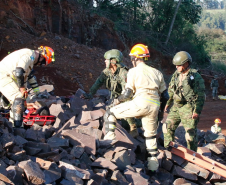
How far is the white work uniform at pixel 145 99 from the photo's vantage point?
4.55 meters

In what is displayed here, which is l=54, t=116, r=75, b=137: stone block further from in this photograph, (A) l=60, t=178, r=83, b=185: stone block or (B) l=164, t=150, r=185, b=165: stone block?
(B) l=164, t=150, r=185, b=165: stone block

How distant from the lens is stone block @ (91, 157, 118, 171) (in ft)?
14.1

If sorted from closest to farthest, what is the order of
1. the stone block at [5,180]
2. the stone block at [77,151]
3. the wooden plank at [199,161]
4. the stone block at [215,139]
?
the stone block at [5,180] < the stone block at [77,151] < the wooden plank at [199,161] < the stone block at [215,139]

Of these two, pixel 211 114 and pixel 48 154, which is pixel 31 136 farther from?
pixel 211 114

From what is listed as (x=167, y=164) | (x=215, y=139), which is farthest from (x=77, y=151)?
(x=215, y=139)

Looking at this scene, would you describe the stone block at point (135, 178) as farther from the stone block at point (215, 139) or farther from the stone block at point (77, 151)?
the stone block at point (215, 139)

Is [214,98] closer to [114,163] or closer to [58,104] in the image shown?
[58,104]

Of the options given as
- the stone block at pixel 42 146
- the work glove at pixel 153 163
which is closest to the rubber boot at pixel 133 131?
the work glove at pixel 153 163

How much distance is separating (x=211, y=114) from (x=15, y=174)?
1184 centimetres

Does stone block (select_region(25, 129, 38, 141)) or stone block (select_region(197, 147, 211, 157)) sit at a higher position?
stone block (select_region(25, 129, 38, 141))

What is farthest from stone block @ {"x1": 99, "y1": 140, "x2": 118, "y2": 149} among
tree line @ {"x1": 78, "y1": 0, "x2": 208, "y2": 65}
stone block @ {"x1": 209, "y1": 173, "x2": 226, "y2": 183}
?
tree line @ {"x1": 78, "y1": 0, "x2": 208, "y2": 65}

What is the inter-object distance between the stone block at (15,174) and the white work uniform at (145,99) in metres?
1.99

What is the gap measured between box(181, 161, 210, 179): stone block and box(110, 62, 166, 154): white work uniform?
38.4 inches

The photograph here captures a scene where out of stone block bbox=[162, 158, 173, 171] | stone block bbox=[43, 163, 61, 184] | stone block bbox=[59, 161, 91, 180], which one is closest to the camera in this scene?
stone block bbox=[43, 163, 61, 184]
